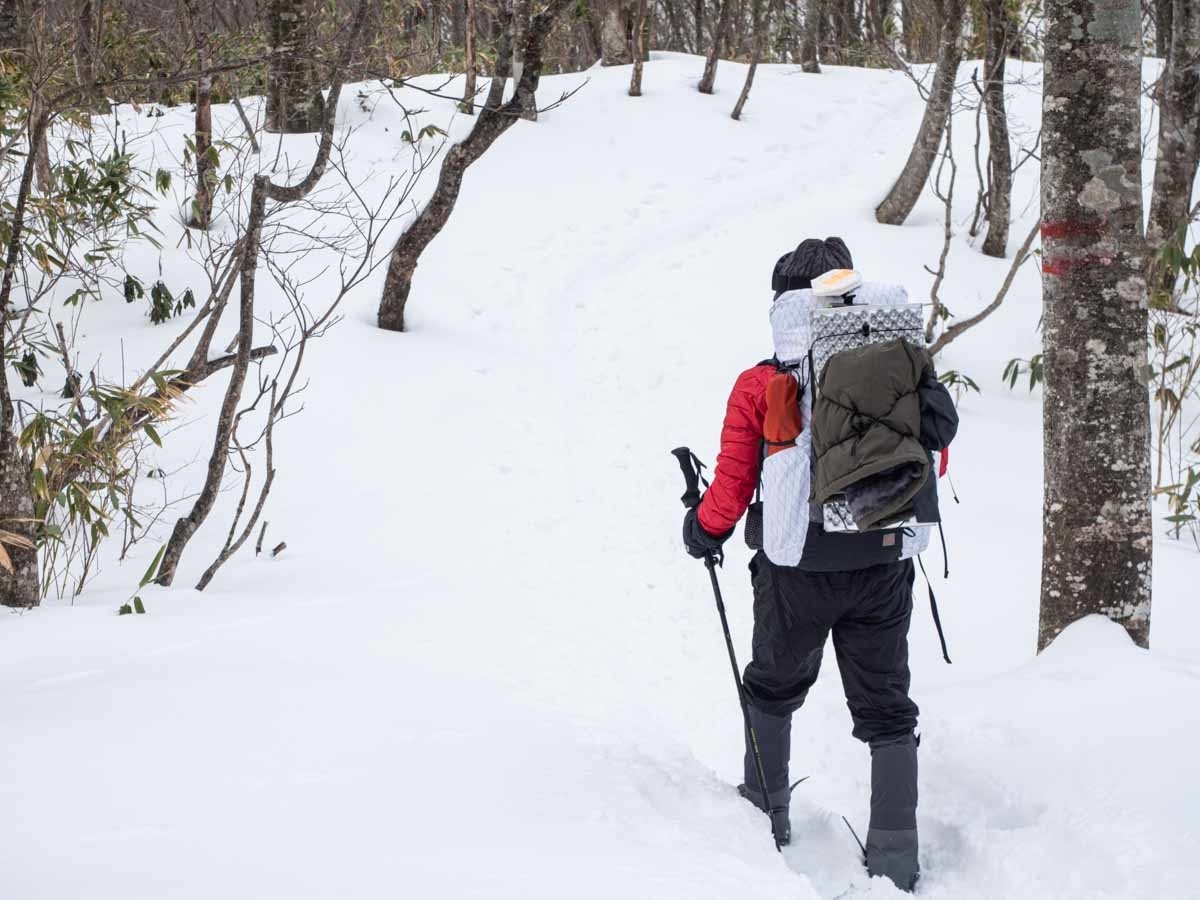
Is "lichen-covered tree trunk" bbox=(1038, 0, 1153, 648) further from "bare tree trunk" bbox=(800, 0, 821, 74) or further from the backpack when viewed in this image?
"bare tree trunk" bbox=(800, 0, 821, 74)

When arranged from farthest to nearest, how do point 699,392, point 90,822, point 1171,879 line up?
point 699,392
point 1171,879
point 90,822

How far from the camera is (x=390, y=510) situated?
5.95m

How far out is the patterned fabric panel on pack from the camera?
288 centimetres

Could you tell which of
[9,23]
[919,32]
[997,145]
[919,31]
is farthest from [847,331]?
[919,32]

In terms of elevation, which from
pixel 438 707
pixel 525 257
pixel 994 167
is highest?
pixel 994 167

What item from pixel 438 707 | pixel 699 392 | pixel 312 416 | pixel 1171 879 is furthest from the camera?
pixel 699 392

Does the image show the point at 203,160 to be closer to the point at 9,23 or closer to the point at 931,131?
the point at 9,23

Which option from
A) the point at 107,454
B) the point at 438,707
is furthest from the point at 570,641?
the point at 107,454

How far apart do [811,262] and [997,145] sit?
294 inches

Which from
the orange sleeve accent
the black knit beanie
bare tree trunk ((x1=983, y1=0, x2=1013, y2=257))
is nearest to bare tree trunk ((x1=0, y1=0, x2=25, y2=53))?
the black knit beanie

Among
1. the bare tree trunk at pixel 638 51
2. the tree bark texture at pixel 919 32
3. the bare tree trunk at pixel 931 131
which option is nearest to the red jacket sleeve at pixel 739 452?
the bare tree trunk at pixel 931 131

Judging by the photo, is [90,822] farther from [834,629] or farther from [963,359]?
[963,359]

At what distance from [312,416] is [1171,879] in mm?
5440

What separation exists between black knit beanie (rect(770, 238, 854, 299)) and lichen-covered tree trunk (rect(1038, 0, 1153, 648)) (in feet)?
3.10
